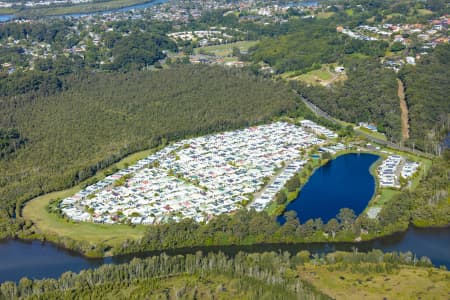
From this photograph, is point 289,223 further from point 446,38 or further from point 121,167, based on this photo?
point 446,38

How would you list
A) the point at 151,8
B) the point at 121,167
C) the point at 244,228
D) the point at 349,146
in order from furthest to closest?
1. the point at 151,8
2. the point at 349,146
3. the point at 121,167
4. the point at 244,228

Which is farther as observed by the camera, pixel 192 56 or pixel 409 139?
pixel 192 56

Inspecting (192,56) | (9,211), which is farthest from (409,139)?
(192,56)

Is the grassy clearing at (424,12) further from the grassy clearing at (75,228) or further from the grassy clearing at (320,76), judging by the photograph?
the grassy clearing at (75,228)

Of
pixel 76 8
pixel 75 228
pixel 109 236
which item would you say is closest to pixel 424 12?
pixel 109 236

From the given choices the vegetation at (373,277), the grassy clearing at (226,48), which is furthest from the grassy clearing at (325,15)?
the vegetation at (373,277)

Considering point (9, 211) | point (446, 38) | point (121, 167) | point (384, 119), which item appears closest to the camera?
point (9, 211)
